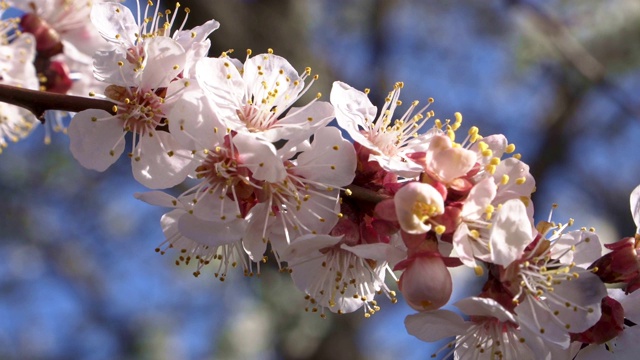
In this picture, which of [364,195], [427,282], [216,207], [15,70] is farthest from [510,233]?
[15,70]

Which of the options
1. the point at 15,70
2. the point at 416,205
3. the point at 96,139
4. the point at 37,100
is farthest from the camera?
the point at 15,70

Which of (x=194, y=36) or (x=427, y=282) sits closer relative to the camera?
(x=427, y=282)

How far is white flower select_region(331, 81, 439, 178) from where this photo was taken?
1.30m

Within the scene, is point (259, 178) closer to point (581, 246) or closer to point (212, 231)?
point (212, 231)

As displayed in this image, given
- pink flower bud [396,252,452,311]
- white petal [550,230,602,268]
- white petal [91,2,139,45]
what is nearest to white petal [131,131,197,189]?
white petal [91,2,139,45]

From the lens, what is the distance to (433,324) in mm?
1229

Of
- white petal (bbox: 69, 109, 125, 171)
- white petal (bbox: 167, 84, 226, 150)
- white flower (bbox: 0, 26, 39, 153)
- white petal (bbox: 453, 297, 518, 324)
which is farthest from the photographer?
white flower (bbox: 0, 26, 39, 153)

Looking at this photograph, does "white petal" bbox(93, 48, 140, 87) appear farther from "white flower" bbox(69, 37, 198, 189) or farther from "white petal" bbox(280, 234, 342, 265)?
"white petal" bbox(280, 234, 342, 265)

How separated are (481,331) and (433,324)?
0.15 m

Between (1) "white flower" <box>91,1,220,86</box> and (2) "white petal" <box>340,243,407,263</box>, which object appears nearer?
(2) "white petal" <box>340,243,407,263</box>

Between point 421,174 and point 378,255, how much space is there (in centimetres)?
17

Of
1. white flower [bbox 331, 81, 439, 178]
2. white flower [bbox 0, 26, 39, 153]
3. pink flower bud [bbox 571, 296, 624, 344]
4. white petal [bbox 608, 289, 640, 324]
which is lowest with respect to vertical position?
white flower [bbox 0, 26, 39, 153]

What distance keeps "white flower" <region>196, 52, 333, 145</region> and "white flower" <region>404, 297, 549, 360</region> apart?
0.40 meters

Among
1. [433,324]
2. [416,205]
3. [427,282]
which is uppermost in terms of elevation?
[416,205]
